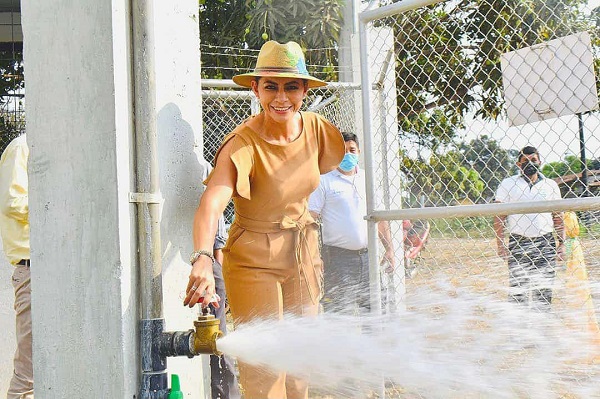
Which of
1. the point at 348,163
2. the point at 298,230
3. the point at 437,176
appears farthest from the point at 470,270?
the point at 437,176

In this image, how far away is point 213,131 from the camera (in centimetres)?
752

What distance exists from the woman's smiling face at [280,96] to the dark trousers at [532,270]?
155 centimetres

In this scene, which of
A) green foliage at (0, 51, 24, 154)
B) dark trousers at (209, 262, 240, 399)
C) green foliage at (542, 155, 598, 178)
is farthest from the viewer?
green foliage at (0, 51, 24, 154)

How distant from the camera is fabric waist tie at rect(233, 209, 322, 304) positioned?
365 cm

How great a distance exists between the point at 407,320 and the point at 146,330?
178 centimetres

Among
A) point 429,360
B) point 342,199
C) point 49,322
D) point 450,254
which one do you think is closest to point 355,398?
point 450,254

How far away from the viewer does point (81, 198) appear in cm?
246

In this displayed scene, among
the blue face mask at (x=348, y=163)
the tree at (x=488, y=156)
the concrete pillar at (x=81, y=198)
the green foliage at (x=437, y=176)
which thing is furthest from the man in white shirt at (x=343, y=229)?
the concrete pillar at (x=81, y=198)

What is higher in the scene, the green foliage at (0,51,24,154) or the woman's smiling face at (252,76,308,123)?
the green foliage at (0,51,24,154)

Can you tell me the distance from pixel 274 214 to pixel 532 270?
1.73 m

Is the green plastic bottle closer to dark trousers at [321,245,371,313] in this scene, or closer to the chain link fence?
the chain link fence

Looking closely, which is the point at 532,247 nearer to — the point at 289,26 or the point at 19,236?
the point at 19,236

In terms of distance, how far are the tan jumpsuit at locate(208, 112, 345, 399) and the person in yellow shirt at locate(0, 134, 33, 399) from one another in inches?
56.8

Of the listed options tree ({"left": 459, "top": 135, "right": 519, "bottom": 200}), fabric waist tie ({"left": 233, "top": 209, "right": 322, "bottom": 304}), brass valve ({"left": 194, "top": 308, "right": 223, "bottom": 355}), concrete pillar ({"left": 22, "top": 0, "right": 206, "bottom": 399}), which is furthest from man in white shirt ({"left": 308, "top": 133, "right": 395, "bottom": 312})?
concrete pillar ({"left": 22, "top": 0, "right": 206, "bottom": 399})
